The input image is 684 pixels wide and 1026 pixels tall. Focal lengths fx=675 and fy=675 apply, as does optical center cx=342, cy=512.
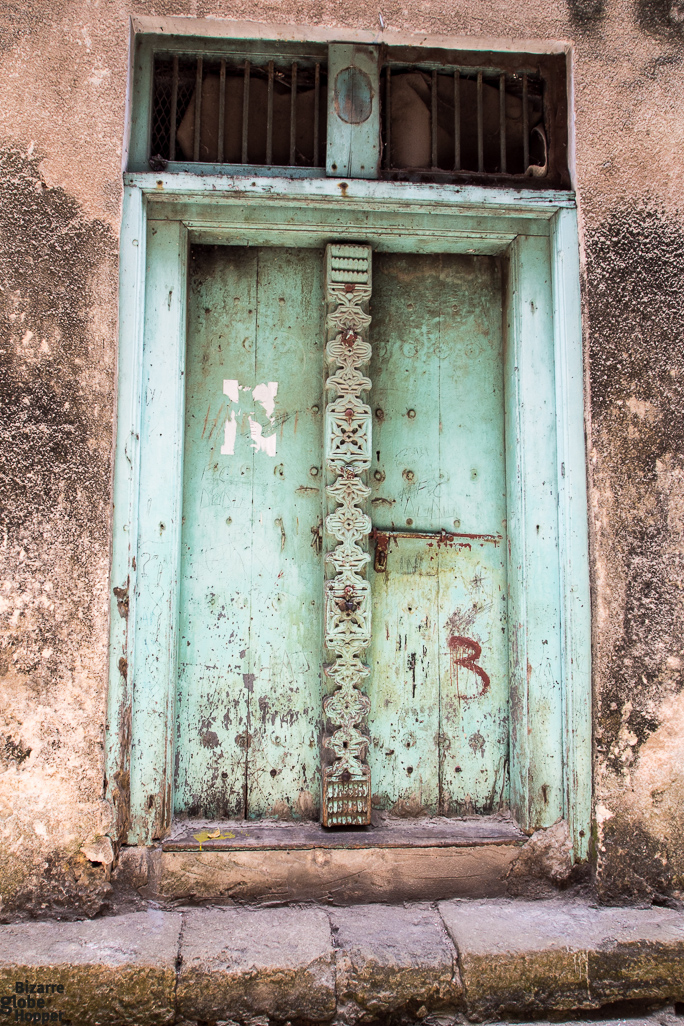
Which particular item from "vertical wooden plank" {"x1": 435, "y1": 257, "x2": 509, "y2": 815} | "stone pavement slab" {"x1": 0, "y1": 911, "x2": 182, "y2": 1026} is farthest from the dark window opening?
"stone pavement slab" {"x1": 0, "y1": 911, "x2": 182, "y2": 1026}

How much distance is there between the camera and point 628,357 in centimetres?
228

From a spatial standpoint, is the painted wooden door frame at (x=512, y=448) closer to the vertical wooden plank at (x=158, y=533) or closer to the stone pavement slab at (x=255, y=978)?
the vertical wooden plank at (x=158, y=533)

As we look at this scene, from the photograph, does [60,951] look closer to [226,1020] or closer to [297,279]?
[226,1020]

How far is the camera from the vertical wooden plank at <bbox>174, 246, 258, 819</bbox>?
92.9 inches

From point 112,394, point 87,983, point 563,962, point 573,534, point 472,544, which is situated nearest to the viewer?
point 87,983

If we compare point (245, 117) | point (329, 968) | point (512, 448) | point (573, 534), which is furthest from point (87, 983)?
point (245, 117)

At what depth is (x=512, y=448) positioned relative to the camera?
2.43 m

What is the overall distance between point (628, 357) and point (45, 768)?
2303 mm

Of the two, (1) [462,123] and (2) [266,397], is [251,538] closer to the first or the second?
(2) [266,397]

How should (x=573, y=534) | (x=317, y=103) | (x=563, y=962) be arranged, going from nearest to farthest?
1. (x=563, y=962)
2. (x=573, y=534)
3. (x=317, y=103)

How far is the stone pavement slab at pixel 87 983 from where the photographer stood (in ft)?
6.09

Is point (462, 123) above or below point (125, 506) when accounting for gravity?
above

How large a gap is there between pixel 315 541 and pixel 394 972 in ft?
4.40

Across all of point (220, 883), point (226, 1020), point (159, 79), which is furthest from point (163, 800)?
point (159, 79)
